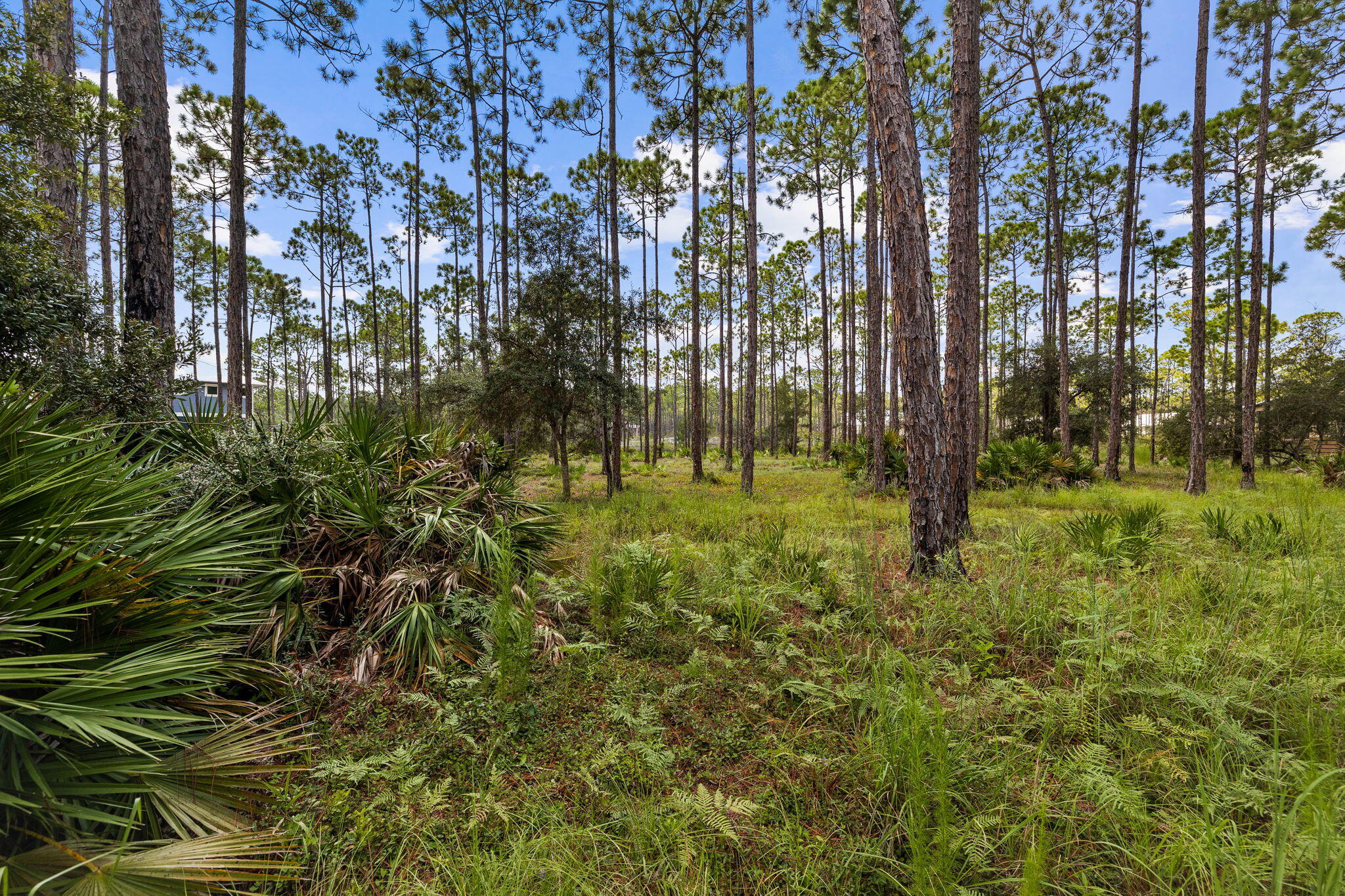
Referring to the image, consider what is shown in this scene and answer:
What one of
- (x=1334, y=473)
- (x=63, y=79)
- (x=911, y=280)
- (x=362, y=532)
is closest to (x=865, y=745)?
(x=362, y=532)

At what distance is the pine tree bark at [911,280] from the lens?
4.30 meters

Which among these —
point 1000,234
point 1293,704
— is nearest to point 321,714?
point 1293,704

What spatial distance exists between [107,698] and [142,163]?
724 centimetres

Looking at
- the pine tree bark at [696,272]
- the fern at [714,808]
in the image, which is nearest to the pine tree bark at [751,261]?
the pine tree bark at [696,272]

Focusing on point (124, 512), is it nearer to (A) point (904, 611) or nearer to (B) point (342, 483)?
(B) point (342, 483)

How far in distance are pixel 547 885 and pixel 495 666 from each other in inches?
53.2

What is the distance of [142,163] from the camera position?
17.9 feet

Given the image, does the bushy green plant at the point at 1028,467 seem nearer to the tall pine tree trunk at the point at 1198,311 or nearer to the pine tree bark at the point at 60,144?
the tall pine tree trunk at the point at 1198,311

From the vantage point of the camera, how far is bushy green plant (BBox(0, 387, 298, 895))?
4.54 feet

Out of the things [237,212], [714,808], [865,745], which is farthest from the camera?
[237,212]

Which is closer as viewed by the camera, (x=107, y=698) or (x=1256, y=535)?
(x=107, y=698)

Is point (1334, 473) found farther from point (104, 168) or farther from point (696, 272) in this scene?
point (104, 168)

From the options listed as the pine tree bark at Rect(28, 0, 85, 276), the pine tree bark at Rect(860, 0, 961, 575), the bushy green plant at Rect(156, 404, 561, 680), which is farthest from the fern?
the pine tree bark at Rect(28, 0, 85, 276)

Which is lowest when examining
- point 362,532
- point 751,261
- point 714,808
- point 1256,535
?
point 714,808
